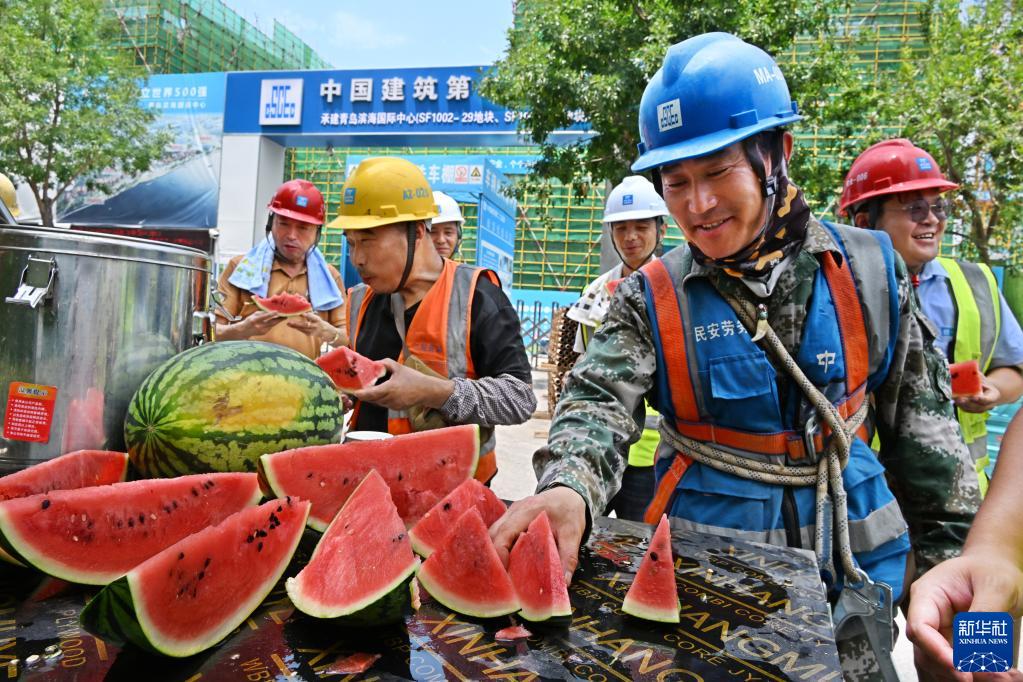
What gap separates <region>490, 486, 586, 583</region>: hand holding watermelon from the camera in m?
1.39

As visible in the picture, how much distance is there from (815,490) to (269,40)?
38.0 metres

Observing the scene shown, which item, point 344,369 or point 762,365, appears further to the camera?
point 344,369

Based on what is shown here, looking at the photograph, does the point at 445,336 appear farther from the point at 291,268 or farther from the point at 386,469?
the point at 291,268

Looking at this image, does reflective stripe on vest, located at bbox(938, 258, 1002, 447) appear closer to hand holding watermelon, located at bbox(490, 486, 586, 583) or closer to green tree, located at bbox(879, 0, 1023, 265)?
hand holding watermelon, located at bbox(490, 486, 586, 583)

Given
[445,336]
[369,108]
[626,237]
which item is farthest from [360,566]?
[369,108]

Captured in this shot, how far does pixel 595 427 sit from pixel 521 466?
6095 mm

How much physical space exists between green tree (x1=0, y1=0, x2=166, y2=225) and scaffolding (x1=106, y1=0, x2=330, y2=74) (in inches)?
289

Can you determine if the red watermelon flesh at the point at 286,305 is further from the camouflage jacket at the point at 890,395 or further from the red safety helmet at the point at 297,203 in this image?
the camouflage jacket at the point at 890,395

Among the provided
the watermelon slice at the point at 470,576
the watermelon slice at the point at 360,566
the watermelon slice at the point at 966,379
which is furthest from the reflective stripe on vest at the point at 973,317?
the watermelon slice at the point at 360,566

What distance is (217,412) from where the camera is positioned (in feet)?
4.75

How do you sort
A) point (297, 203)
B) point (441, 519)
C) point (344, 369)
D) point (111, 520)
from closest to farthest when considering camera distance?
point (111, 520), point (441, 519), point (344, 369), point (297, 203)

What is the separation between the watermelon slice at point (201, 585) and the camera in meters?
0.88

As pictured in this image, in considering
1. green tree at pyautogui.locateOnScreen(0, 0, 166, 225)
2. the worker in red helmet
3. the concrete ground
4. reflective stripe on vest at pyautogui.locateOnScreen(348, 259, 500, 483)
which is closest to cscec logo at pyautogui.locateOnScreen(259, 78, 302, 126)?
green tree at pyautogui.locateOnScreen(0, 0, 166, 225)

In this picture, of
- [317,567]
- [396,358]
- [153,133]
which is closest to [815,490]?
[317,567]
